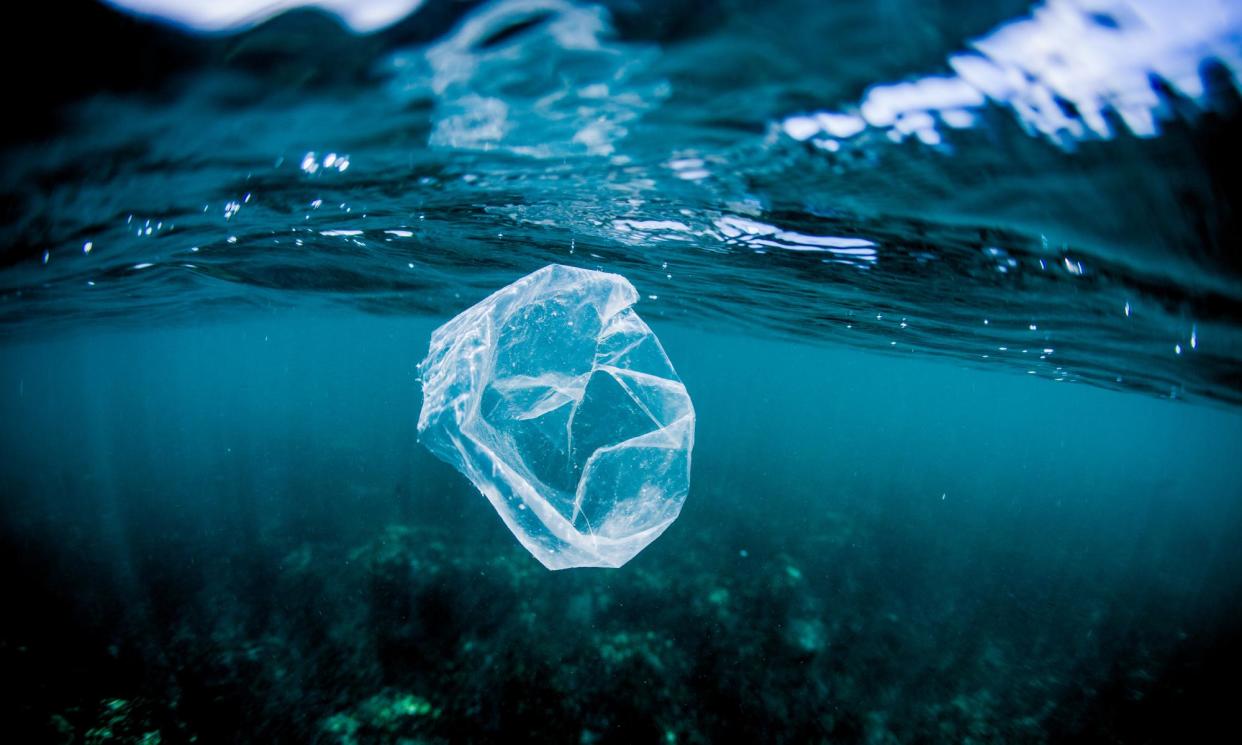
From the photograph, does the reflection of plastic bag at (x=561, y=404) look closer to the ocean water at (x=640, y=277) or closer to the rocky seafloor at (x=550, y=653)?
the ocean water at (x=640, y=277)

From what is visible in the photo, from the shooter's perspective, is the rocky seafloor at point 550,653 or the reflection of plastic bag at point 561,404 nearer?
the reflection of plastic bag at point 561,404

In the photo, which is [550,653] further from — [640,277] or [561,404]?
[640,277]

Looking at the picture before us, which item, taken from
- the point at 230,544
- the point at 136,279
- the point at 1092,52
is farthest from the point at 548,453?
the point at 136,279

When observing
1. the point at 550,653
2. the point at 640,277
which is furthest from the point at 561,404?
the point at 640,277

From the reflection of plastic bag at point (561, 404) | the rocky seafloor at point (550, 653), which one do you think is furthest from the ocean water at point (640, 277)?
the reflection of plastic bag at point (561, 404)

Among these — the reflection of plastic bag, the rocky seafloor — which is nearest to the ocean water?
the rocky seafloor

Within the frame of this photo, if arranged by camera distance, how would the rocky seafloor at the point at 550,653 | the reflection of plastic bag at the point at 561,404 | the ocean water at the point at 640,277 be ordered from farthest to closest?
the rocky seafloor at the point at 550,653 → the reflection of plastic bag at the point at 561,404 → the ocean water at the point at 640,277

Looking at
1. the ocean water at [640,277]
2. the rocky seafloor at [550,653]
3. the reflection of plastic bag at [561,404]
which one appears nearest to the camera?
the ocean water at [640,277]

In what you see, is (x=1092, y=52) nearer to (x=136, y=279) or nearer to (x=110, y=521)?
(x=136, y=279)
